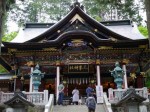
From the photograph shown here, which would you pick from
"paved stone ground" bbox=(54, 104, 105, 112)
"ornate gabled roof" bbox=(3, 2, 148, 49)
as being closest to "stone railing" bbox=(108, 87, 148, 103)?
"paved stone ground" bbox=(54, 104, 105, 112)

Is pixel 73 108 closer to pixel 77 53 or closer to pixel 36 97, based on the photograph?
pixel 36 97

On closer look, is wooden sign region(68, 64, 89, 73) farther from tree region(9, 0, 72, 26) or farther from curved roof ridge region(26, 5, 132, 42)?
tree region(9, 0, 72, 26)

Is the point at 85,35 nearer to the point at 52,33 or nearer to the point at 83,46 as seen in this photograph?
the point at 83,46

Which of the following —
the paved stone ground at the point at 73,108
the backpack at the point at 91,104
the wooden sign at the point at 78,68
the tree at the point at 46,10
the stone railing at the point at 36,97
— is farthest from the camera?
the tree at the point at 46,10

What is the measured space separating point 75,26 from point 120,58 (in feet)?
13.6

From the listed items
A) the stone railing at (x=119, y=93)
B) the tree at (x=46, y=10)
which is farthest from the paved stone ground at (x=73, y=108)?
the tree at (x=46, y=10)

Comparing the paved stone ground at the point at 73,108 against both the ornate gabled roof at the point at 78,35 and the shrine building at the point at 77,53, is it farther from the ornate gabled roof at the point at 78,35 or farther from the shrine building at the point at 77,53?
the ornate gabled roof at the point at 78,35

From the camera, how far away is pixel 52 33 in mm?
19594

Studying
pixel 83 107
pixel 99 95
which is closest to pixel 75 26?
pixel 99 95

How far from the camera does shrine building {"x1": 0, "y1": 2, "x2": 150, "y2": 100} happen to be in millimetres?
18406

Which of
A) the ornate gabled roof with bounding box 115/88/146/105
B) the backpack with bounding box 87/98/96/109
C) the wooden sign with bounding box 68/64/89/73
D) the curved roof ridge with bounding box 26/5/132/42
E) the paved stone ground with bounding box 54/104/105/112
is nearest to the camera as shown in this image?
the ornate gabled roof with bounding box 115/88/146/105

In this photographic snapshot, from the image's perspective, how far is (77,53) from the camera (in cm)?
1912

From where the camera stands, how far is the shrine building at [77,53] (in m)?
18.4

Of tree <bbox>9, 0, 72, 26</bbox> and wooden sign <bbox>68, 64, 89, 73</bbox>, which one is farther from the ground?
tree <bbox>9, 0, 72, 26</bbox>
